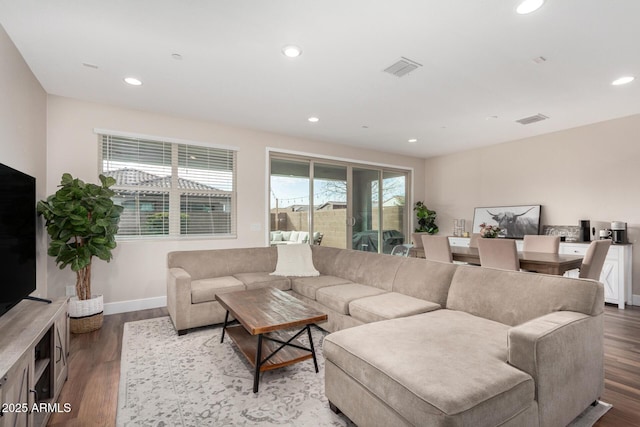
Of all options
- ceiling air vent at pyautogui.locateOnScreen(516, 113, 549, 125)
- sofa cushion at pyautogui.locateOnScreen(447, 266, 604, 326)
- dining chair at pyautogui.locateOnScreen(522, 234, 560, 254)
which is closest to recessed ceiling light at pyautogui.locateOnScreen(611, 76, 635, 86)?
ceiling air vent at pyautogui.locateOnScreen(516, 113, 549, 125)

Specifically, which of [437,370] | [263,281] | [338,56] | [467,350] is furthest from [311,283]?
[338,56]

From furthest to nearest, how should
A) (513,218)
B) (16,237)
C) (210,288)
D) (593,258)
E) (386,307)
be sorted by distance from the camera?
1. (513,218)
2. (210,288)
3. (593,258)
4. (386,307)
5. (16,237)

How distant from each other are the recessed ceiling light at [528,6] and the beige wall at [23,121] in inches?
146

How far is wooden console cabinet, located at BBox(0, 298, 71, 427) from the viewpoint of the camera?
125 centimetres

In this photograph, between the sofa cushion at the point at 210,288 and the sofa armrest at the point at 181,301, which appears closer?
the sofa armrest at the point at 181,301

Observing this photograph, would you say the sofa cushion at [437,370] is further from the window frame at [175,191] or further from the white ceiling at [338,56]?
the window frame at [175,191]

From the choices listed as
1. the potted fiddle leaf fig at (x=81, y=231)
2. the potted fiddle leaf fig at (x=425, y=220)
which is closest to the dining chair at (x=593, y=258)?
the potted fiddle leaf fig at (x=425, y=220)

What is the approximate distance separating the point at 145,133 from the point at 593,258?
534cm

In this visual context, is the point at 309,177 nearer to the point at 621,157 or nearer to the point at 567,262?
the point at 567,262

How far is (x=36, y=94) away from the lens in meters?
3.16

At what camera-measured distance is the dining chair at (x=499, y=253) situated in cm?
307

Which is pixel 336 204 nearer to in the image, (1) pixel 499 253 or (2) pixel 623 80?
(1) pixel 499 253

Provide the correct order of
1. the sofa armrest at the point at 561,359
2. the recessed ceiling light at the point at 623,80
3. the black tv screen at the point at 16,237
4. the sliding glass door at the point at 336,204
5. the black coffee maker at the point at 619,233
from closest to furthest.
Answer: the sofa armrest at the point at 561,359 → the black tv screen at the point at 16,237 → the recessed ceiling light at the point at 623,80 → the black coffee maker at the point at 619,233 → the sliding glass door at the point at 336,204

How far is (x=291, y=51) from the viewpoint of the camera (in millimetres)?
2611
